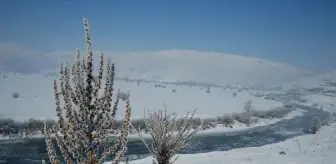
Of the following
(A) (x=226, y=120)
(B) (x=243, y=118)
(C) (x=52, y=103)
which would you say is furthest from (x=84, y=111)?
(B) (x=243, y=118)

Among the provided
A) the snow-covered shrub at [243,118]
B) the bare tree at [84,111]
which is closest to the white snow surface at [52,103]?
the snow-covered shrub at [243,118]

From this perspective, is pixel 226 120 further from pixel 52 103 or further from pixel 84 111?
pixel 84 111

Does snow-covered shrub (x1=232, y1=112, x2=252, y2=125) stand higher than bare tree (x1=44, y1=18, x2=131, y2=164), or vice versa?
bare tree (x1=44, y1=18, x2=131, y2=164)

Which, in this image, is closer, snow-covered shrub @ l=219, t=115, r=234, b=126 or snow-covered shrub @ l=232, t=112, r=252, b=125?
snow-covered shrub @ l=219, t=115, r=234, b=126

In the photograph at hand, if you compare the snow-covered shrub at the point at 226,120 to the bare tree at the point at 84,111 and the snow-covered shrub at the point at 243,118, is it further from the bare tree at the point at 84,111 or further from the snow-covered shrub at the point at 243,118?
the bare tree at the point at 84,111

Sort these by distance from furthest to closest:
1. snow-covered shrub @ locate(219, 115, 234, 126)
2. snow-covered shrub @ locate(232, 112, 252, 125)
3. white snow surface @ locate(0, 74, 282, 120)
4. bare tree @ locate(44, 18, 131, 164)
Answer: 1. snow-covered shrub @ locate(232, 112, 252, 125)
2. snow-covered shrub @ locate(219, 115, 234, 126)
3. white snow surface @ locate(0, 74, 282, 120)
4. bare tree @ locate(44, 18, 131, 164)

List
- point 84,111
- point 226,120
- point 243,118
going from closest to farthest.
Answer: point 84,111 < point 226,120 < point 243,118

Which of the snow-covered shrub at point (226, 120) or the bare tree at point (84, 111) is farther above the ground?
the bare tree at point (84, 111)

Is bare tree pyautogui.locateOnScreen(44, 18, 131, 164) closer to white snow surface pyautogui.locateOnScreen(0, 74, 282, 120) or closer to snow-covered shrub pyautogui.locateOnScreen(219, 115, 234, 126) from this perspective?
white snow surface pyautogui.locateOnScreen(0, 74, 282, 120)

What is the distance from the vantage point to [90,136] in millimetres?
4953

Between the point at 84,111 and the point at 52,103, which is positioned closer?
the point at 84,111

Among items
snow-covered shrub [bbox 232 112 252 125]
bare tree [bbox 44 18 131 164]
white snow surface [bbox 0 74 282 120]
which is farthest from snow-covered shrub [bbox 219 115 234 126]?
bare tree [bbox 44 18 131 164]

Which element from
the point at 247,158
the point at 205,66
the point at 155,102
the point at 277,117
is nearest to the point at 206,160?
the point at 247,158

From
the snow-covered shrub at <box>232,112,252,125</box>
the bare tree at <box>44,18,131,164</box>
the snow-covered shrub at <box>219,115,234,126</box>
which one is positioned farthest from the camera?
the snow-covered shrub at <box>232,112,252,125</box>
